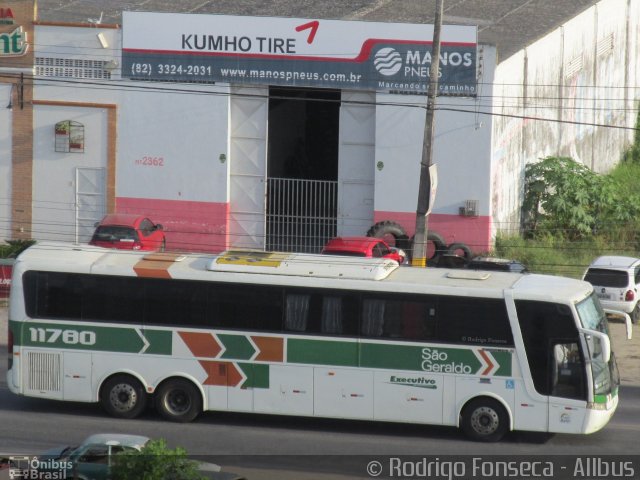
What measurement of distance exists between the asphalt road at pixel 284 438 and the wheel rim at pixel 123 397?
0.92 feet

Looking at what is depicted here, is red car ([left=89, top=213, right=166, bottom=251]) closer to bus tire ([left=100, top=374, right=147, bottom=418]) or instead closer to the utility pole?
the utility pole

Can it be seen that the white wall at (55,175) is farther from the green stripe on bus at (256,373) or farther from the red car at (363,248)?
the green stripe on bus at (256,373)

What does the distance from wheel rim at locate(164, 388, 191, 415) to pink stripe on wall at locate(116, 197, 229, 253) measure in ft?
52.2

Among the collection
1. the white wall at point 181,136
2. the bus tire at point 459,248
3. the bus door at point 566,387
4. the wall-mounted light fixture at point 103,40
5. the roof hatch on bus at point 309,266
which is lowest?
the bus door at point 566,387

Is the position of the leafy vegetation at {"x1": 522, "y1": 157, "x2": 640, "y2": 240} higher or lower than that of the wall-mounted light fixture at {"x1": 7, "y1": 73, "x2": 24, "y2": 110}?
lower

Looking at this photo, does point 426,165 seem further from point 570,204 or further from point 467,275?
point 467,275

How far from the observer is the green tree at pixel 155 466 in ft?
40.4

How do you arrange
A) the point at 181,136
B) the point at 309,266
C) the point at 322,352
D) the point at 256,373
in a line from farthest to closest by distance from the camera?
the point at 181,136 < the point at 309,266 < the point at 256,373 < the point at 322,352

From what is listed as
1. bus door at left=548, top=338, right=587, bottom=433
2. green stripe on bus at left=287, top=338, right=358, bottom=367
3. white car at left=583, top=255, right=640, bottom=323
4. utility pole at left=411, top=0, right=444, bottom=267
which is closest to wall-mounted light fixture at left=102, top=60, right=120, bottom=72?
utility pole at left=411, top=0, right=444, bottom=267

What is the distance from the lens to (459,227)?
3450cm

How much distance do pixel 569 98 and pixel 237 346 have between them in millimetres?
26583

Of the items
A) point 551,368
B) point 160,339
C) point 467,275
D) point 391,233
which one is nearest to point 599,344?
point 551,368

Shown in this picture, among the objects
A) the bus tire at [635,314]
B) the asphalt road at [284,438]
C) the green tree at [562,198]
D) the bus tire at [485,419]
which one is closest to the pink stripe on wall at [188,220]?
the green tree at [562,198]

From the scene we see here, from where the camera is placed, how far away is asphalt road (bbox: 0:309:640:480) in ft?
57.4
